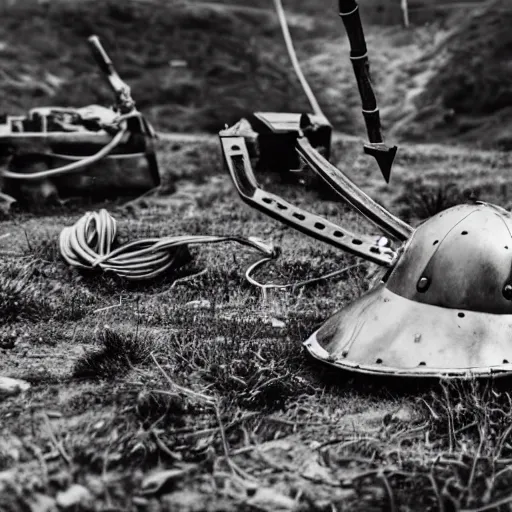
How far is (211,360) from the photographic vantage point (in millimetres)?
3555

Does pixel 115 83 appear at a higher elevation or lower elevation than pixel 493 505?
higher

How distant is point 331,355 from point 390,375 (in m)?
0.33

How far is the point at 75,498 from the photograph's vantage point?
2.55 metres

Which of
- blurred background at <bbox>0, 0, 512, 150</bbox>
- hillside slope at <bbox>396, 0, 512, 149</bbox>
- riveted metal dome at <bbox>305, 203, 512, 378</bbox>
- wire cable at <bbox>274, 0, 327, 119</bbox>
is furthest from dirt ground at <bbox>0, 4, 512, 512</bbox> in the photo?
blurred background at <bbox>0, 0, 512, 150</bbox>

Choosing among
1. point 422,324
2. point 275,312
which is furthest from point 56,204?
point 422,324

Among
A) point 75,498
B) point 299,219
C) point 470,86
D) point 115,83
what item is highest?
point 115,83

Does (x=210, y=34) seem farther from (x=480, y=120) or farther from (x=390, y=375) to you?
(x=390, y=375)

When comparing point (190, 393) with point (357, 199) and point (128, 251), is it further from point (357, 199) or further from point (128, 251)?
point (128, 251)

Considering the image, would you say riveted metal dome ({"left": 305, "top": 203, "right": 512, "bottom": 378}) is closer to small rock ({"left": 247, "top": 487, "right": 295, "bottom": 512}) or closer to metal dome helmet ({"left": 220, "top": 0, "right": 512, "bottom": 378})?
metal dome helmet ({"left": 220, "top": 0, "right": 512, "bottom": 378})

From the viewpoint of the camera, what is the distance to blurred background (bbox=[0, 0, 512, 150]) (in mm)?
11984

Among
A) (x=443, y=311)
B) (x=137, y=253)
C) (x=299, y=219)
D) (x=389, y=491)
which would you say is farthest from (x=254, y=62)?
(x=389, y=491)

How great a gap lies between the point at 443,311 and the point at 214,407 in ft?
3.58

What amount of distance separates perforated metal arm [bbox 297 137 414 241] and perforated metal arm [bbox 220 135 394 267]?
0.13 m

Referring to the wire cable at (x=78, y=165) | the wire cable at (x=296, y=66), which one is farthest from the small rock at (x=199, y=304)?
the wire cable at (x=296, y=66)
